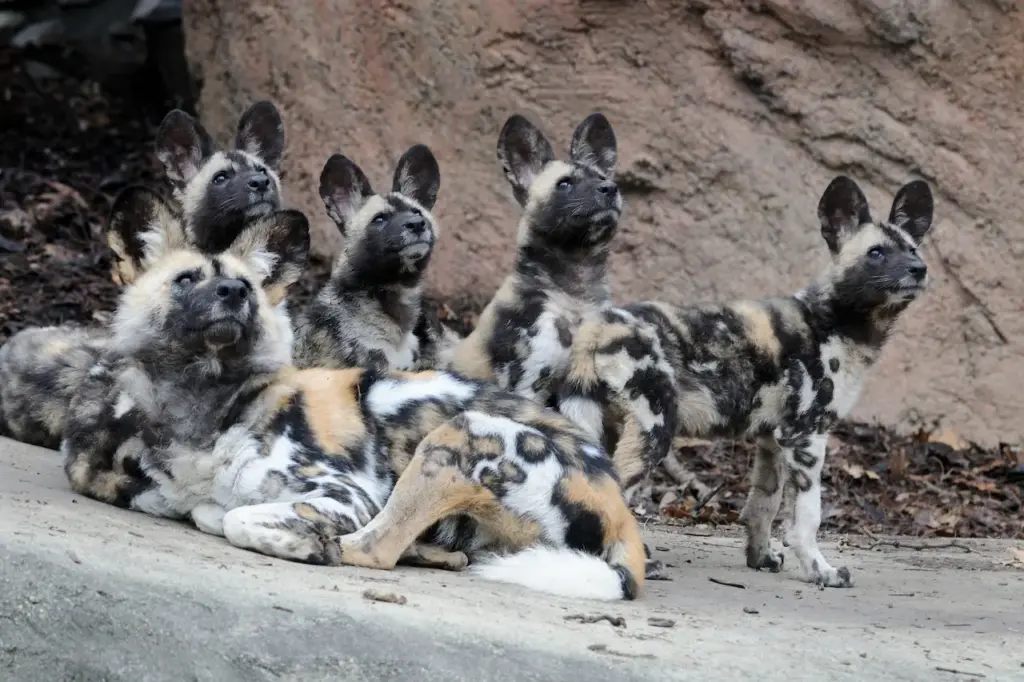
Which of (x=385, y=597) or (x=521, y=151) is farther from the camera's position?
(x=521, y=151)

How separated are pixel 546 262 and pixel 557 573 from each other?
8.61 feet

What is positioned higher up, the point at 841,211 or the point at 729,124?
the point at 729,124

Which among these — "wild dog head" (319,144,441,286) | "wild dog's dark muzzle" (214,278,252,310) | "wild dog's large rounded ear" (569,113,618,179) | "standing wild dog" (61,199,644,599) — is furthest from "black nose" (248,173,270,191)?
"wild dog's dark muzzle" (214,278,252,310)

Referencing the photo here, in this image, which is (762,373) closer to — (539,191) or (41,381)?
(539,191)

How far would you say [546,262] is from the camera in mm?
6562

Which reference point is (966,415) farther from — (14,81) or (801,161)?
(14,81)

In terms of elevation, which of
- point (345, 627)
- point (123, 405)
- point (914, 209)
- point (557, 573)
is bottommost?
point (345, 627)

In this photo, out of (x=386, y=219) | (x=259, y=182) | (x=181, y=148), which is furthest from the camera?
(x=181, y=148)

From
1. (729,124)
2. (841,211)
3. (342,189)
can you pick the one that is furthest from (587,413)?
(729,124)

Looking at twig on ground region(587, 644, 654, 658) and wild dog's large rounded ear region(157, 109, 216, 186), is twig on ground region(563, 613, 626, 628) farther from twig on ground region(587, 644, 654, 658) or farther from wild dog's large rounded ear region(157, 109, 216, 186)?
wild dog's large rounded ear region(157, 109, 216, 186)

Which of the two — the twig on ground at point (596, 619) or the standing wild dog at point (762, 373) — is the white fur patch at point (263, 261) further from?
the twig on ground at point (596, 619)

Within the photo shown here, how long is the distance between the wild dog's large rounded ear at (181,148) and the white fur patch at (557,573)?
3.35 metres

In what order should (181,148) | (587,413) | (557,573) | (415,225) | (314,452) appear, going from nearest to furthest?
(557,573) → (314,452) → (587,413) → (415,225) → (181,148)

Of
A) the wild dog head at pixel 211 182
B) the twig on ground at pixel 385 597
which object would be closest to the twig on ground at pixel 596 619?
the twig on ground at pixel 385 597
